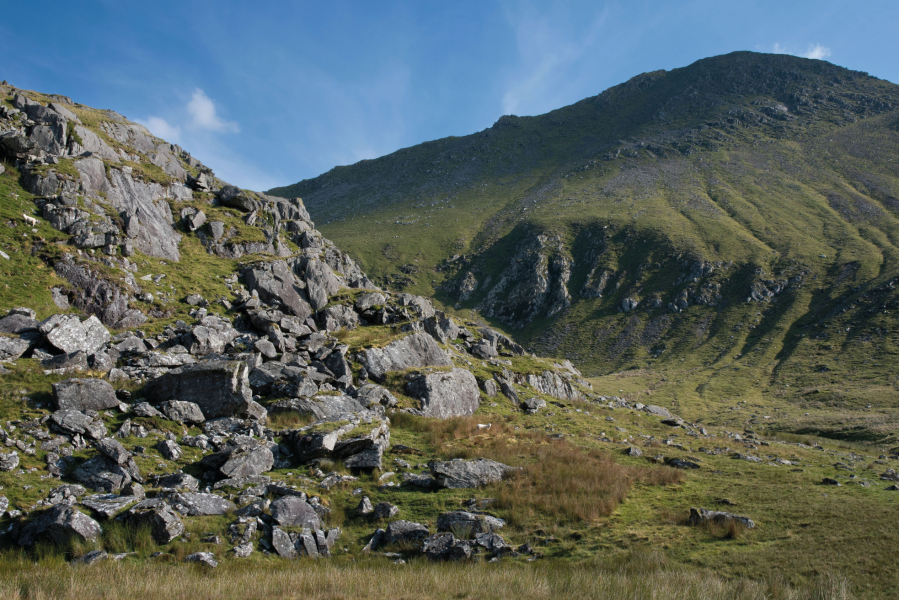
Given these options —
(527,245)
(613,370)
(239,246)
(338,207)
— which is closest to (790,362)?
(613,370)

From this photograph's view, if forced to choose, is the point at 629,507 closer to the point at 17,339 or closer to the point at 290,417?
the point at 290,417

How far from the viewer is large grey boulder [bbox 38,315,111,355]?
627 inches

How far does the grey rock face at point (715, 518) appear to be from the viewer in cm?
1086

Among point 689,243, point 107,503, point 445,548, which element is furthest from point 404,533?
point 689,243

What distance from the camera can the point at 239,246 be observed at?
31.8 m

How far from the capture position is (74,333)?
16.7 meters

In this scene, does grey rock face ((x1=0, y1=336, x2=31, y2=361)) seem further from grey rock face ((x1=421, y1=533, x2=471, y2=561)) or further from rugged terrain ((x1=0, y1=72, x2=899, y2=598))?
grey rock face ((x1=421, y1=533, x2=471, y2=561))

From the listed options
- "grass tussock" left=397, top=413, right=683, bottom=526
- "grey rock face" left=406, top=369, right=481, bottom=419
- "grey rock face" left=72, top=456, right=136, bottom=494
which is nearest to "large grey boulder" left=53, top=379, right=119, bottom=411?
"grey rock face" left=72, top=456, right=136, bottom=494

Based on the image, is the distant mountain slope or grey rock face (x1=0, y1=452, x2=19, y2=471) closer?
grey rock face (x1=0, y1=452, x2=19, y2=471)

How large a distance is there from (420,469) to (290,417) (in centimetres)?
571

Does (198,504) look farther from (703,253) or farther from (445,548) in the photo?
(703,253)

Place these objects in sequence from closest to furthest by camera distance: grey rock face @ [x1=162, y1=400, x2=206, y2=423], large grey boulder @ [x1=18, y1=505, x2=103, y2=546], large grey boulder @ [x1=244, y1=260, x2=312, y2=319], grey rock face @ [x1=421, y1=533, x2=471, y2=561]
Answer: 1. large grey boulder @ [x1=18, y1=505, x2=103, y2=546]
2. grey rock face @ [x1=421, y1=533, x2=471, y2=561]
3. grey rock face @ [x1=162, y1=400, x2=206, y2=423]
4. large grey boulder @ [x1=244, y1=260, x2=312, y2=319]

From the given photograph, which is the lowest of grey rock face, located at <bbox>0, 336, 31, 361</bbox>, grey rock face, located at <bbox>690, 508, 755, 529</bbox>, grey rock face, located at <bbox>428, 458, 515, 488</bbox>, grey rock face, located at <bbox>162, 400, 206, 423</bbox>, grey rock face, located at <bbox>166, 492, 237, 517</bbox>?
grey rock face, located at <bbox>690, 508, 755, 529</bbox>

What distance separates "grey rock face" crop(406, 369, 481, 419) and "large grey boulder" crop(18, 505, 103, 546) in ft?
50.5
